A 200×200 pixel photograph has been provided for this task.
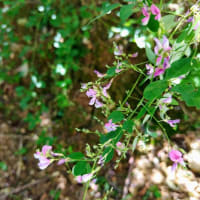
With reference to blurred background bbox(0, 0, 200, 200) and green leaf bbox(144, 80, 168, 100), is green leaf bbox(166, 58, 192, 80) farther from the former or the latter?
blurred background bbox(0, 0, 200, 200)

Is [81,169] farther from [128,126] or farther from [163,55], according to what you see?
[163,55]

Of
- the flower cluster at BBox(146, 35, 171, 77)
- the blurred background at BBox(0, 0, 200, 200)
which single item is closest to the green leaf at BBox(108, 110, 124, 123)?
the flower cluster at BBox(146, 35, 171, 77)

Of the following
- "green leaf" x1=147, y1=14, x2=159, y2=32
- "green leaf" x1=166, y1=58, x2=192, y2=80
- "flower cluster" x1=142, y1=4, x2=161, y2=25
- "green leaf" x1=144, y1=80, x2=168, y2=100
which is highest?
"flower cluster" x1=142, y1=4, x2=161, y2=25

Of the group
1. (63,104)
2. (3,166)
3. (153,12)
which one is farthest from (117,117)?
(3,166)


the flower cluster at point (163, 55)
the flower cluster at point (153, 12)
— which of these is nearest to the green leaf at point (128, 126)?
the flower cluster at point (163, 55)

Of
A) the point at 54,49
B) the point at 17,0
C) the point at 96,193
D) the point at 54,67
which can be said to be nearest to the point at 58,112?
the point at 54,67

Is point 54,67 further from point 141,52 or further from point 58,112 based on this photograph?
point 141,52

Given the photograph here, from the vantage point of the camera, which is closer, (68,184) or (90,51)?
(68,184)

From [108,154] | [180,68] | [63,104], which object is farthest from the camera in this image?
[63,104]

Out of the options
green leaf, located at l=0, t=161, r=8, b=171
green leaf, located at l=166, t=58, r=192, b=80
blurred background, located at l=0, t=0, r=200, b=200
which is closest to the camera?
green leaf, located at l=166, t=58, r=192, b=80

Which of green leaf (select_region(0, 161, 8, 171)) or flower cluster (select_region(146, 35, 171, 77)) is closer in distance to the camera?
flower cluster (select_region(146, 35, 171, 77))

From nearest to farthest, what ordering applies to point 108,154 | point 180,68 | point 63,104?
point 180,68 → point 108,154 → point 63,104
